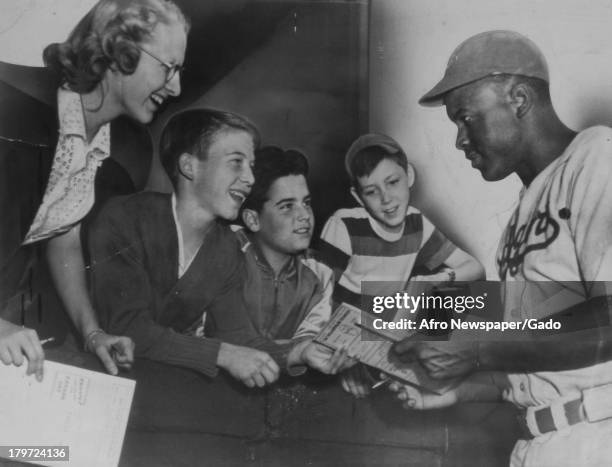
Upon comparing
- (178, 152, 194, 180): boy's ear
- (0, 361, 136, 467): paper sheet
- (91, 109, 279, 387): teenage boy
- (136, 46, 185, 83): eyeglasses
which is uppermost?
(136, 46, 185, 83): eyeglasses

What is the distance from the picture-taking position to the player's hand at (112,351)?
3.79 m

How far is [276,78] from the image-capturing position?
3859mm

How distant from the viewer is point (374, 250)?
388cm

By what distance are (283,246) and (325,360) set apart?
57cm

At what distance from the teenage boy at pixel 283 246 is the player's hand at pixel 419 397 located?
0.48 metres

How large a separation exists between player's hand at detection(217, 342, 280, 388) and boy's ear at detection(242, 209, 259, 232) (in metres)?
0.56

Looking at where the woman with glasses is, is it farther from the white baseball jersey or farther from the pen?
the white baseball jersey

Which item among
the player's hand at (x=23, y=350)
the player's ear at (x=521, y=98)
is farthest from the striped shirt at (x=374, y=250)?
the player's hand at (x=23, y=350)

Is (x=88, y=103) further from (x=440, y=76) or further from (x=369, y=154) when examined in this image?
(x=440, y=76)

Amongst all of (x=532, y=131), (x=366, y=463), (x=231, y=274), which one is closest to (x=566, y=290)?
(x=532, y=131)

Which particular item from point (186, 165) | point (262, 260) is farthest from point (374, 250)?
point (186, 165)

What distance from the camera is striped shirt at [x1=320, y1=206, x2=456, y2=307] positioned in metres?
3.85

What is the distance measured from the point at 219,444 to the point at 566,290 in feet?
5.79

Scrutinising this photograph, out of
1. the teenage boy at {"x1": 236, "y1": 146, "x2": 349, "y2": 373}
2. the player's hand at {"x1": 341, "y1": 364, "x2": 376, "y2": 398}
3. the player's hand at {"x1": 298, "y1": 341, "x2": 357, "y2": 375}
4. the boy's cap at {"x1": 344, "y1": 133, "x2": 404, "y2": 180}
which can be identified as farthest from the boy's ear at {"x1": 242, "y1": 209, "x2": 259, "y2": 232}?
the player's hand at {"x1": 341, "y1": 364, "x2": 376, "y2": 398}
